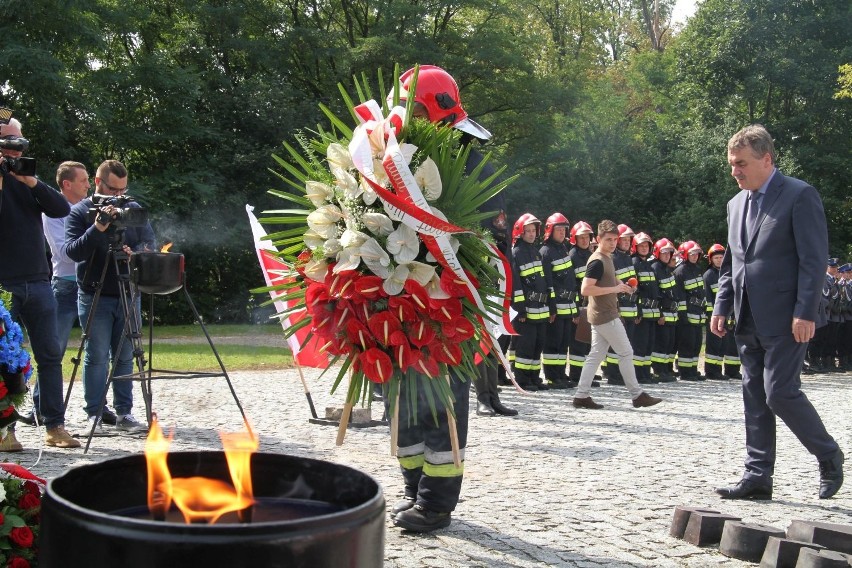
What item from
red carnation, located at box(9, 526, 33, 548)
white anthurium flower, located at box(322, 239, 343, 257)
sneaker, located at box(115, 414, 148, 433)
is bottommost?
sneaker, located at box(115, 414, 148, 433)

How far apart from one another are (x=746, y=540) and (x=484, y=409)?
5293 mm

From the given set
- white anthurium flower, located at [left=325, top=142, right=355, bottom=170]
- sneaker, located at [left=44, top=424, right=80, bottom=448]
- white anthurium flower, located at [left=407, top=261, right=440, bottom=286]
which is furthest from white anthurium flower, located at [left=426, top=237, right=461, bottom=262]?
sneaker, located at [left=44, top=424, right=80, bottom=448]

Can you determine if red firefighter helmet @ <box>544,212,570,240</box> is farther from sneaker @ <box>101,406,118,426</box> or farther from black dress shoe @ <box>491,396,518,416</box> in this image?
sneaker @ <box>101,406,118,426</box>

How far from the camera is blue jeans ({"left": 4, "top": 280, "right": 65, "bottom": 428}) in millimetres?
6848

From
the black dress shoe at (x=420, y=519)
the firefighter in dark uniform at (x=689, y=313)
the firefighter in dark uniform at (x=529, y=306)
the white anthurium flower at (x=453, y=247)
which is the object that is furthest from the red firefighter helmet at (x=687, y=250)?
the white anthurium flower at (x=453, y=247)

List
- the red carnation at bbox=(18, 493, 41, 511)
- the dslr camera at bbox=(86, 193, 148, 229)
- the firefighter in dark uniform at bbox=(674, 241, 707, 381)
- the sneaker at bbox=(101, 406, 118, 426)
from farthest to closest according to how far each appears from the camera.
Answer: the firefighter in dark uniform at bbox=(674, 241, 707, 381), the sneaker at bbox=(101, 406, 118, 426), the dslr camera at bbox=(86, 193, 148, 229), the red carnation at bbox=(18, 493, 41, 511)

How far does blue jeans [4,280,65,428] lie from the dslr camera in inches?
24.4

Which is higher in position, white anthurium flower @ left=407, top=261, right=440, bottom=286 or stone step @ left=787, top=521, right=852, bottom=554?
white anthurium flower @ left=407, top=261, right=440, bottom=286

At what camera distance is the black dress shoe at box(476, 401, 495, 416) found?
9.77 m

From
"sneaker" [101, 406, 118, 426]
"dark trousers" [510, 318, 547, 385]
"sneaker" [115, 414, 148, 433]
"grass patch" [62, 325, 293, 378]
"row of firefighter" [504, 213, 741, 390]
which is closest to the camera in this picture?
"sneaker" [115, 414, 148, 433]

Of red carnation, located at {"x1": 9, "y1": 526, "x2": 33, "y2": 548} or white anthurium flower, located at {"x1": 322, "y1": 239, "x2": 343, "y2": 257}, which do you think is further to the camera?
white anthurium flower, located at {"x1": 322, "y1": 239, "x2": 343, "y2": 257}

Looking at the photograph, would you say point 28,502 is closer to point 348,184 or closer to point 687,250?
point 348,184

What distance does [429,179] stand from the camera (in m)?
4.26

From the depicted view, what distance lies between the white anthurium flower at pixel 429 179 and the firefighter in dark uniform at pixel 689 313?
12.4 metres
